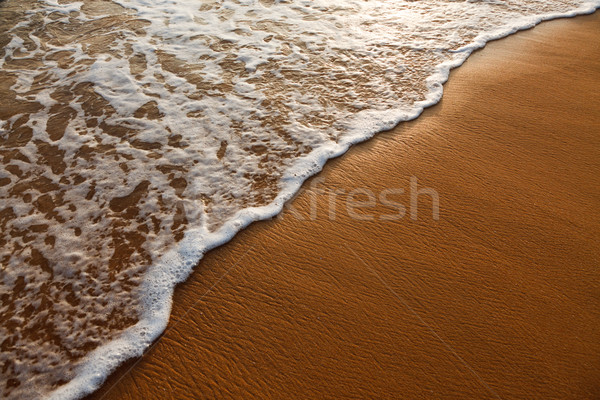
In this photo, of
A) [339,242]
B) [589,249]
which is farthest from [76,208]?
[589,249]

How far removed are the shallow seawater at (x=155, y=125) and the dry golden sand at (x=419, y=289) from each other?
0.82 feet

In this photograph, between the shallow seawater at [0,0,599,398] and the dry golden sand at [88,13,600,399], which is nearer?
the dry golden sand at [88,13,600,399]

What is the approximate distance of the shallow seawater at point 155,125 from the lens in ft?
6.86

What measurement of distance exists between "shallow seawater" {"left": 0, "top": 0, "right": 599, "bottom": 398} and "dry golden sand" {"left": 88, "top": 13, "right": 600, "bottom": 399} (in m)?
0.25

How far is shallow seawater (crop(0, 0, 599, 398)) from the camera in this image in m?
2.09

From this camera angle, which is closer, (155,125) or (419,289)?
(419,289)

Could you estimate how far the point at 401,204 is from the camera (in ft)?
8.47

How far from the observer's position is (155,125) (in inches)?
129

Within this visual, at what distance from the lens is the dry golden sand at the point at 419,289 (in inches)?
71.2

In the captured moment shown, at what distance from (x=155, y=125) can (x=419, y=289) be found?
248cm

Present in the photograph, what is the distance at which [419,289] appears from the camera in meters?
2.13

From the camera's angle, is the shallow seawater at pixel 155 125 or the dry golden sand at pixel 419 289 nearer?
the dry golden sand at pixel 419 289

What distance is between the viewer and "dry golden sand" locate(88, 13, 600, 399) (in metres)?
1.81

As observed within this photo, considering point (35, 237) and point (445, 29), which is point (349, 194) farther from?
point (445, 29)
